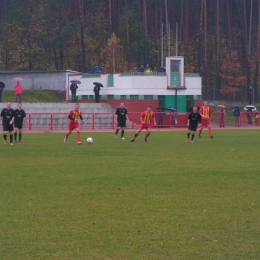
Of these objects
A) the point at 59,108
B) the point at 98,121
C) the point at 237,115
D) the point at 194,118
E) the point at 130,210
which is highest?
the point at 59,108

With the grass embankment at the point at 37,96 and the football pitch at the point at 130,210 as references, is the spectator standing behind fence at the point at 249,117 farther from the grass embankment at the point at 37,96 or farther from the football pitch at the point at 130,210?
the football pitch at the point at 130,210

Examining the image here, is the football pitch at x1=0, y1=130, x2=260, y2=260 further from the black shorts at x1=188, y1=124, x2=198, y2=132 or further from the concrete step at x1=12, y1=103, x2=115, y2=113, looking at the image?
the concrete step at x1=12, y1=103, x2=115, y2=113

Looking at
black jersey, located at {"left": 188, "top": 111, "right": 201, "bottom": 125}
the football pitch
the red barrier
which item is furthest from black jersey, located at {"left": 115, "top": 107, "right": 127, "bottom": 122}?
the red barrier

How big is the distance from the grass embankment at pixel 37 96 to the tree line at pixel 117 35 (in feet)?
50.7

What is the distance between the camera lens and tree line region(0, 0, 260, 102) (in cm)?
7569

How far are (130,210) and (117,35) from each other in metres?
70.6

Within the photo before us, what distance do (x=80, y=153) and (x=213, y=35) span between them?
6789cm

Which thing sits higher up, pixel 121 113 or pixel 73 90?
pixel 73 90

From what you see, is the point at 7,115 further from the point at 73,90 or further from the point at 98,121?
the point at 73,90

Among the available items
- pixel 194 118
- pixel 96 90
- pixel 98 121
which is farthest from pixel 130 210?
pixel 96 90

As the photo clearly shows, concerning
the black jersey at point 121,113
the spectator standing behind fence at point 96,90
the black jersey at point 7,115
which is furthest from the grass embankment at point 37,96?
the black jersey at point 7,115

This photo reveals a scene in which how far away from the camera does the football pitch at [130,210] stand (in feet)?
24.9

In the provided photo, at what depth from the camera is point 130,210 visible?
998 centimetres

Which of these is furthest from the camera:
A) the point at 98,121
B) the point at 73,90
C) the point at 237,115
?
the point at 73,90
